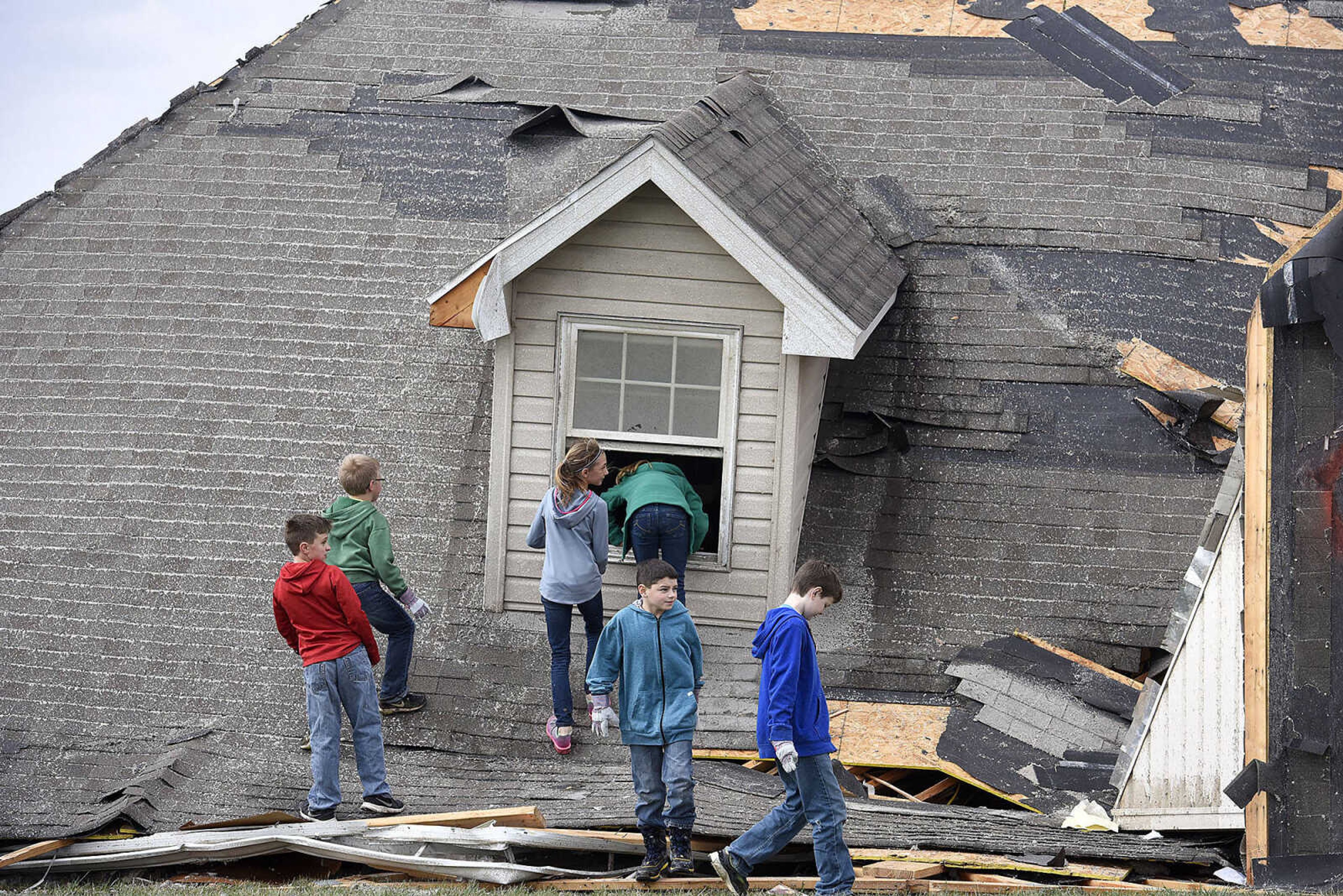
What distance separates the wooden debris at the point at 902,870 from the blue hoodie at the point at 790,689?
71 centimetres

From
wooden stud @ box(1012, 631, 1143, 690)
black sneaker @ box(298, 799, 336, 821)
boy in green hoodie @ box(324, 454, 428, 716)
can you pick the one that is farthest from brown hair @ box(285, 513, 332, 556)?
wooden stud @ box(1012, 631, 1143, 690)

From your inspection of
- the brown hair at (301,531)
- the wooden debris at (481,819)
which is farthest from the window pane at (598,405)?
the wooden debris at (481,819)

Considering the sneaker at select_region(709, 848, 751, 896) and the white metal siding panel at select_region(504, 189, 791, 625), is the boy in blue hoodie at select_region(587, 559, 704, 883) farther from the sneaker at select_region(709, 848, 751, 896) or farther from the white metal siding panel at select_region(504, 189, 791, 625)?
the white metal siding panel at select_region(504, 189, 791, 625)

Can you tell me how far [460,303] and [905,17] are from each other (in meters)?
5.61

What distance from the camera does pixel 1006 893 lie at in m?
7.29

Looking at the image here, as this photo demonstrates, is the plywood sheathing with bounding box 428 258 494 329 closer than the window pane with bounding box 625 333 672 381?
Yes

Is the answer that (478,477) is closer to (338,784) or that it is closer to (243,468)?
(243,468)

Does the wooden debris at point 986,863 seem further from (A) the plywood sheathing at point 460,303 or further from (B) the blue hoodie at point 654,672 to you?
(A) the plywood sheathing at point 460,303

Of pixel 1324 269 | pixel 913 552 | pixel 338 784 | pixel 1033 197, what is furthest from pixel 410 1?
Answer: pixel 1324 269

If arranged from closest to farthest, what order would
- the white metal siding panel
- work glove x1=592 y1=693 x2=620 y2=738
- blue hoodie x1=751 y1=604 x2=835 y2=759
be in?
blue hoodie x1=751 y1=604 x2=835 y2=759
work glove x1=592 y1=693 x2=620 y2=738
the white metal siding panel

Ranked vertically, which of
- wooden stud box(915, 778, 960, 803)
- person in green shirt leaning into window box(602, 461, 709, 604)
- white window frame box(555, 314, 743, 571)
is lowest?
wooden stud box(915, 778, 960, 803)

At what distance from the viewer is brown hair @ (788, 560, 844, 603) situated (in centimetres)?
709

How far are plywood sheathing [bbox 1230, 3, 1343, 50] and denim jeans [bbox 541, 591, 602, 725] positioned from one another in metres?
7.65

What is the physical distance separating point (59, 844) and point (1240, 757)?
20.5 feet
